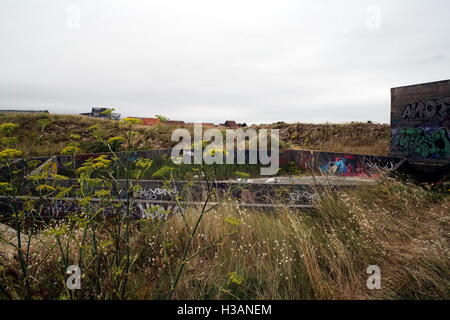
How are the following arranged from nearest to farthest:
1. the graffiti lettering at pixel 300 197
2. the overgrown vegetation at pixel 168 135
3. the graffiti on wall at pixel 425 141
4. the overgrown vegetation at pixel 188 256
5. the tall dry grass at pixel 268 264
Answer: the overgrown vegetation at pixel 188 256
the tall dry grass at pixel 268 264
the graffiti lettering at pixel 300 197
the graffiti on wall at pixel 425 141
the overgrown vegetation at pixel 168 135

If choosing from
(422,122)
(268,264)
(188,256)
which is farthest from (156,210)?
(422,122)

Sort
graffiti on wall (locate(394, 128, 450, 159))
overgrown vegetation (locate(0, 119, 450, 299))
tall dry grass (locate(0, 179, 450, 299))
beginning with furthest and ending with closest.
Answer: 1. graffiti on wall (locate(394, 128, 450, 159))
2. tall dry grass (locate(0, 179, 450, 299))
3. overgrown vegetation (locate(0, 119, 450, 299))

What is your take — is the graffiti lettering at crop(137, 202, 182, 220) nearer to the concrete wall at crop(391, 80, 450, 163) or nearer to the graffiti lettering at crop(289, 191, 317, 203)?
the graffiti lettering at crop(289, 191, 317, 203)

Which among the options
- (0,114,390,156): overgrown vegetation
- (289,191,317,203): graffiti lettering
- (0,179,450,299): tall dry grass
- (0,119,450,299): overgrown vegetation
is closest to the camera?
(0,119,450,299): overgrown vegetation

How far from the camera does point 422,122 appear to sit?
1206 cm

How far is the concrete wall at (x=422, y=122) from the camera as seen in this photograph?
438 inches

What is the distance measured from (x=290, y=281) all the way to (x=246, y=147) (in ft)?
47.1

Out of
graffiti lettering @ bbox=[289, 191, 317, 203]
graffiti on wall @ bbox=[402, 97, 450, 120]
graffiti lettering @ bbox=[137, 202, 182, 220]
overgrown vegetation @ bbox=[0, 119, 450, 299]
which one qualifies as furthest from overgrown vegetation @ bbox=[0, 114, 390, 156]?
overgrown vegetation @ bbox=[0, 119, 450, 299]

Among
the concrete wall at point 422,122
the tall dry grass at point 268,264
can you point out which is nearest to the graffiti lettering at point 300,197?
the tall dry grass at point 268,264

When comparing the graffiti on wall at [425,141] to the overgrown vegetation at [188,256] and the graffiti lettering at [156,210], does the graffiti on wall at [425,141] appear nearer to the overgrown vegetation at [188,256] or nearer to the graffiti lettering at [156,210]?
the overgrown vegetation at [188,256]

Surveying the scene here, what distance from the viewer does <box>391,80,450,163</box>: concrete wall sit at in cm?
1112

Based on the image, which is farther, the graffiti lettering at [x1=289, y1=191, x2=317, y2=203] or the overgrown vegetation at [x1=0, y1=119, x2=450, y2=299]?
the graffiti lettering at [x1=289, y1=191, x2=317, y2=203]
